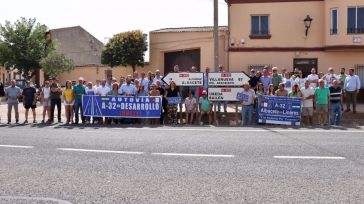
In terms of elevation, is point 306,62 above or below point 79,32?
below

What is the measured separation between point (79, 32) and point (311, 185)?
51544 mm

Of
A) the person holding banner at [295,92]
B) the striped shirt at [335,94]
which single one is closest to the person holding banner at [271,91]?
the person holding banner at [295,92]

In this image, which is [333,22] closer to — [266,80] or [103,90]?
[266,80]

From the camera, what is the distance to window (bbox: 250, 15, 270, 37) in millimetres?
29066

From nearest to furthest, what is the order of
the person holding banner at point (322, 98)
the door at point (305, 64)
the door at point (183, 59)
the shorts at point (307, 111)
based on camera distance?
the person holding banner at point (322, 98) < the shorts at point (307, 111) < the door at point (305, 64) < the door at point (183, 59)

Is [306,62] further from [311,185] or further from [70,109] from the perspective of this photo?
[311,185]

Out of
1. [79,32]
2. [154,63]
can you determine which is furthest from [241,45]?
[79,32]

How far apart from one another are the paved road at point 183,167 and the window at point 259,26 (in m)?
15.2

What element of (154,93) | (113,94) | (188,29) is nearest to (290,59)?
(188,29)

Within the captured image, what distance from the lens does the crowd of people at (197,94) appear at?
17953 millimetres

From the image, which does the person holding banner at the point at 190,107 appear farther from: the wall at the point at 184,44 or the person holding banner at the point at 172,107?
the wall at the point at 184,44

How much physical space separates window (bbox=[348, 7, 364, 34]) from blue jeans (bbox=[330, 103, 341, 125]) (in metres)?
11.3

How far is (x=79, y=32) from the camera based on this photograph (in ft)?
186

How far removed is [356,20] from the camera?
27.7 metres
